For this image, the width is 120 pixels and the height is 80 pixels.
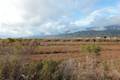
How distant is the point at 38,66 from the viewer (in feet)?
36.1

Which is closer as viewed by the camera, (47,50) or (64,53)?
(64,53)

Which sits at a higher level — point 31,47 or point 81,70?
point 31,47

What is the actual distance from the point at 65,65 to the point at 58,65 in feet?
A: 0.93

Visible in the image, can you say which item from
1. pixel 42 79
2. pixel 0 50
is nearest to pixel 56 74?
pixel 42 79

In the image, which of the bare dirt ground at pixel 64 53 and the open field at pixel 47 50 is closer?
the open field at pixel 47 50

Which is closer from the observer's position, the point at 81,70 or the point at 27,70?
the point at 27,70

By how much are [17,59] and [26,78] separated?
0.79 metres

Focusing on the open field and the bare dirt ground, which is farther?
the bare dirt ground

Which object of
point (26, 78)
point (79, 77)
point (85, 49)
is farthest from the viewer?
point (85, 49)

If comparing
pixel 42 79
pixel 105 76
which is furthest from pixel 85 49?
pixel 42 79

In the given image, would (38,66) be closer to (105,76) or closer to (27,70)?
(27,70)

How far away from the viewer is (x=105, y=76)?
12.0 meters

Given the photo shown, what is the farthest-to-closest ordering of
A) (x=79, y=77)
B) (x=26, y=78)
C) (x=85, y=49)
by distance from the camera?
(x=85, y=49)
(x=79, y=77)
(x=26, y=78)

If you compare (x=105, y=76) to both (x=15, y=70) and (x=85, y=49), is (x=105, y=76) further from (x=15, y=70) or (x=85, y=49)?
(x=85, y=49)
